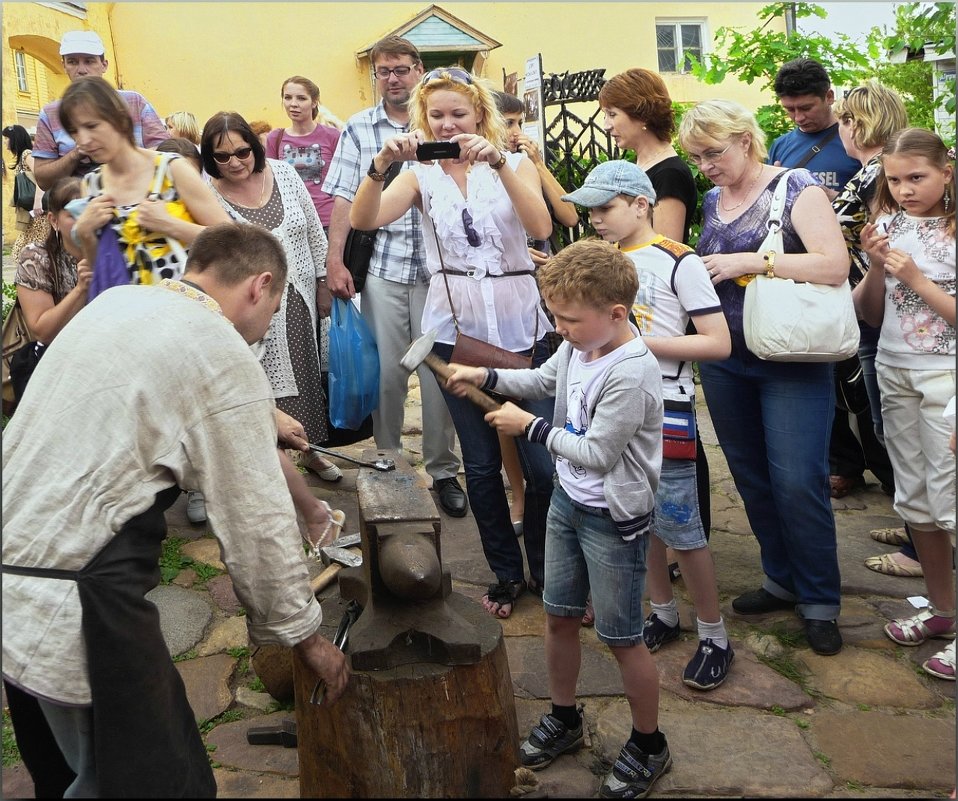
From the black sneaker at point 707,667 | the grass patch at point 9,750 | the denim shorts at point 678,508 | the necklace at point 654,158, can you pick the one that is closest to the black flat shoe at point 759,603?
the black sneaker at point 707,667

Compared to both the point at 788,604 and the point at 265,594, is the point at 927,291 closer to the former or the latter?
the point at 788,604

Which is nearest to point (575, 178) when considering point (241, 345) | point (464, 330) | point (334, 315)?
point (334, 315)

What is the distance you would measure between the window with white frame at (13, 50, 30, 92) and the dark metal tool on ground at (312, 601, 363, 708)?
15.9 meters

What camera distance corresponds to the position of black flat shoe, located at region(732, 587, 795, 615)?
3.78m

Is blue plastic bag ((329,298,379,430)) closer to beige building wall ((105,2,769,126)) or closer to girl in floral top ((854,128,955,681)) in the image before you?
girl in floral top ((854,128,955,681))

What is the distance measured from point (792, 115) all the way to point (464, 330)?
7.20ft

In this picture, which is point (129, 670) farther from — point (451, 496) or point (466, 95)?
point (451, 496)

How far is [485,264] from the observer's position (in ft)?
12.1

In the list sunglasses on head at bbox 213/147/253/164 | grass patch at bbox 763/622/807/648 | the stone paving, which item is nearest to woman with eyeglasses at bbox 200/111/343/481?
sunglasses on head at bbox 213/147/253/164

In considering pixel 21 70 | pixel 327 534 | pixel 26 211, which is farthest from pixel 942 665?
pixel 21 70

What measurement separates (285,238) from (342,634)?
89.7 inches

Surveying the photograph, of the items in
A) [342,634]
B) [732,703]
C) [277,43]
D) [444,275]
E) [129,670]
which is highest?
[277,43]

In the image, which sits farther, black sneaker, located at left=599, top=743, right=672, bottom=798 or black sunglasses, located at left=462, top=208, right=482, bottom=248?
black sunglasses, located at left=462, top=208, right=482, bottom=248

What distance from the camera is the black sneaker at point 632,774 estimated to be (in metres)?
2.69
